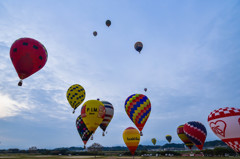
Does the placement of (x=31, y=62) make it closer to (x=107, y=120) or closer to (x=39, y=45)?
(x=39, y=45)

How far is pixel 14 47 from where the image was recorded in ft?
53.0

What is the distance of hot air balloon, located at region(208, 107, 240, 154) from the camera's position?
17.0 meters

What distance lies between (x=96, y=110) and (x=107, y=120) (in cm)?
629

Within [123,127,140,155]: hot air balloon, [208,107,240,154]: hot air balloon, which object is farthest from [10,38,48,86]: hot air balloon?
[123,127,140,155]: hot air balloon

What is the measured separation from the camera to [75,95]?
3141cm

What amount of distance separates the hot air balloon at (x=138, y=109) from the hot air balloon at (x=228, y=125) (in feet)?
35.9

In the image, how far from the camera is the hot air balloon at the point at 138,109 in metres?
27.5

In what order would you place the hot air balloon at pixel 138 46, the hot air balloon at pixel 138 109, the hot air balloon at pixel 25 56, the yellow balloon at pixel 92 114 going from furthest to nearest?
the hot air balloon at pixel 138 46 → the hot air balloon at pixel 138 109 → the yellow balloon at pixel 92 114 → the hot air balloon at pixel 25 56

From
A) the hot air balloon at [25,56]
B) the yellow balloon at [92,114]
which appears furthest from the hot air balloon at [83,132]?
the hot air balloon at [25,56]

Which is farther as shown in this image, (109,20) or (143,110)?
(109,20)

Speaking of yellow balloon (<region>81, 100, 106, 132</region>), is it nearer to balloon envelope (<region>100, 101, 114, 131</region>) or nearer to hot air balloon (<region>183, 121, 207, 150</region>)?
balloon envelope (<region>100, 101, 114, 131</region>)

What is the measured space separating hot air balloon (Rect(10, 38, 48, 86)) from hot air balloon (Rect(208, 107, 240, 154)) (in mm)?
18700

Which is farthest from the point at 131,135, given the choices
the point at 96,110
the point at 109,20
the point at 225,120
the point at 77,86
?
the point at 109,20

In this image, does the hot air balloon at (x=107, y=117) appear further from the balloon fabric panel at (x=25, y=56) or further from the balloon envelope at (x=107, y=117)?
the balloon fabric panel at (x=25, y=56)
